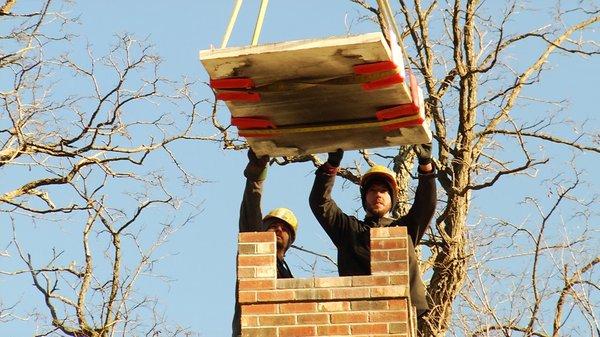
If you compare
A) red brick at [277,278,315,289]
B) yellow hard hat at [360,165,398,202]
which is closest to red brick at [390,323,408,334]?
red brick at [277,278,315,289]

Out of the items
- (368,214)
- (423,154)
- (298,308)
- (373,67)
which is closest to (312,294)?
(298,308)

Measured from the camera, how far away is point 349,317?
35.9 feet

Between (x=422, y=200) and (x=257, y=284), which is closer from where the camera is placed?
(x=257, y=284)

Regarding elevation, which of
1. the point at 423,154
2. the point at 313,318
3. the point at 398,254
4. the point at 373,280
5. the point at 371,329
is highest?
the point at 423,154

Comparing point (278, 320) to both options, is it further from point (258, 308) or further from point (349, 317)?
point (349, 317)

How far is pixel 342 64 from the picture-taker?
10.4 metres

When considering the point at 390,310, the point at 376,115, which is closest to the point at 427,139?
the point at 376,115

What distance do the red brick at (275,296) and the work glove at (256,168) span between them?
110 cm

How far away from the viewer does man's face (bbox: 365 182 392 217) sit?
11719mm

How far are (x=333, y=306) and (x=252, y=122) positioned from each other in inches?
57.4

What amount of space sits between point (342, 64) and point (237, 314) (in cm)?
201

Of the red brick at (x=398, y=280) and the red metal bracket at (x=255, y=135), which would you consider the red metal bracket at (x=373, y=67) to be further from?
the red brick at (x=398, y=280)

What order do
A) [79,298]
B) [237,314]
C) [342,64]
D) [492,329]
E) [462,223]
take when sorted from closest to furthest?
[342,64], [237,314], [492,329], [79,298], [462,223]

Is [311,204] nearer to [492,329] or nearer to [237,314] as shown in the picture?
[237,314]
